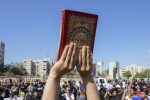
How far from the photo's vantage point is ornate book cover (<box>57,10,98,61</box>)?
3.66 metres

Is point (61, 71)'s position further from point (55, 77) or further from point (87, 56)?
point (87, 56)

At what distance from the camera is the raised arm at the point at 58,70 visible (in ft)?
10.9

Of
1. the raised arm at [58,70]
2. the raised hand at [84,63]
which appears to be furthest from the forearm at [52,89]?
the raised hand at [84,63]

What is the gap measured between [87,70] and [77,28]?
48 cm

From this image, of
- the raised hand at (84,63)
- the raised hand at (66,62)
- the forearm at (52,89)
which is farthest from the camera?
the raised hand at (84,63)

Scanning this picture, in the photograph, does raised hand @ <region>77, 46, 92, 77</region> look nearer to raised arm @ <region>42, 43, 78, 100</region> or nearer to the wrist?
raised arm @ <region>42, 43, 78, 100</region>

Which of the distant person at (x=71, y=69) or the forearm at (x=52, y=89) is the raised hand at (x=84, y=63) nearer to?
the distant person at (x=71, y=69)

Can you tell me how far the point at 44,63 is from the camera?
189375 mm

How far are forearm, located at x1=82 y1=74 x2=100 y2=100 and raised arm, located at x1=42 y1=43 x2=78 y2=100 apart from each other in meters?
0.19

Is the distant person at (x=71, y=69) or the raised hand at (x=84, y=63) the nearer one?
the distant person at (x=71, y=69)

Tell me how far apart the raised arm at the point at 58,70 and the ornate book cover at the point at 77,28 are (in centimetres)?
13

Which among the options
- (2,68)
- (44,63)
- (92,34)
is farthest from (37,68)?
(92,34)

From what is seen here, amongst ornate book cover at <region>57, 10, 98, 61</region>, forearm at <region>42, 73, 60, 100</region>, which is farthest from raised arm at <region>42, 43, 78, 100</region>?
ornate book cover at <region>57, 10, 98, 61</region>

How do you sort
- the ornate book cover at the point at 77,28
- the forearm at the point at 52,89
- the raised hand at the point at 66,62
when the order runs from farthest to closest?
the ornate book cover at the point at 77,28 < the raised hand at the point at 66,62 < the forearm at the point at 52,89
